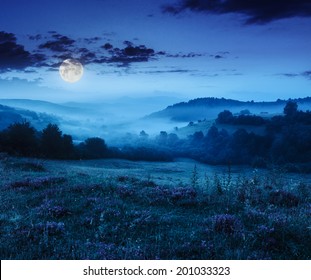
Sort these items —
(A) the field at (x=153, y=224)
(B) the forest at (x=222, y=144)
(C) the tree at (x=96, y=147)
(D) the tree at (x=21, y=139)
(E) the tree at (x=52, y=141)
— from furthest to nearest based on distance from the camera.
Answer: (C) the tree at (x=96, y=147) < (B) the forest at (x=222, y=144) < (E) the tree at (x=52, y=141) < (D) the tree at (x=21, y=139) < (A) the field at (x=153, y=224)

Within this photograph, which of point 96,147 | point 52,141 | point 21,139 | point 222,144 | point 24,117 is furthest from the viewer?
point 222,144

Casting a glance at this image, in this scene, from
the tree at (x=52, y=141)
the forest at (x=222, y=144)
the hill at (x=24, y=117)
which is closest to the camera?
the tree at (x=52, y=141)

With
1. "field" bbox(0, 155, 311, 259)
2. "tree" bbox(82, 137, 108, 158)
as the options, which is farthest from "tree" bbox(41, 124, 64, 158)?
"field" bbox(0, 155, 311, 259)

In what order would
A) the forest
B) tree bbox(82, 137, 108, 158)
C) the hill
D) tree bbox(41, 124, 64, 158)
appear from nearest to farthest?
tree bbox(41, 124, 64, 158) < the hill < the forest < tree bbox(82, 137, 108, 158)

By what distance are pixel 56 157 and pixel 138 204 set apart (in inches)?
1937

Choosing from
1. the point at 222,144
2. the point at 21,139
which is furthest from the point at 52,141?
the point at 222,144

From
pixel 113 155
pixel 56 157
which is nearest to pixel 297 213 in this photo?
pixel 56 157

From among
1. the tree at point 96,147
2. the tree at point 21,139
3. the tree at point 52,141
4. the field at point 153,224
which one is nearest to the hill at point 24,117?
the tree at point 52,141

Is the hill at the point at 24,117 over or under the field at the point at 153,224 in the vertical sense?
over

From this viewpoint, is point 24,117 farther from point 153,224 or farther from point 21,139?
point 153,224

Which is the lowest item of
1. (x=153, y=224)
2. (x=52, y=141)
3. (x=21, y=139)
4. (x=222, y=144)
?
(x=153, y=224)

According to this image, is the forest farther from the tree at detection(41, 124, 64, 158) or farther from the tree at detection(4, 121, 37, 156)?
the tree at detection(4, 121, 37, 156)

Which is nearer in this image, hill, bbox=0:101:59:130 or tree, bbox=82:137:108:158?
hill, bbox=0:101:59:130

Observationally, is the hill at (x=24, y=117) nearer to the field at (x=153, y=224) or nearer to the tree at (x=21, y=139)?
the tree at (x=21, y=139)
